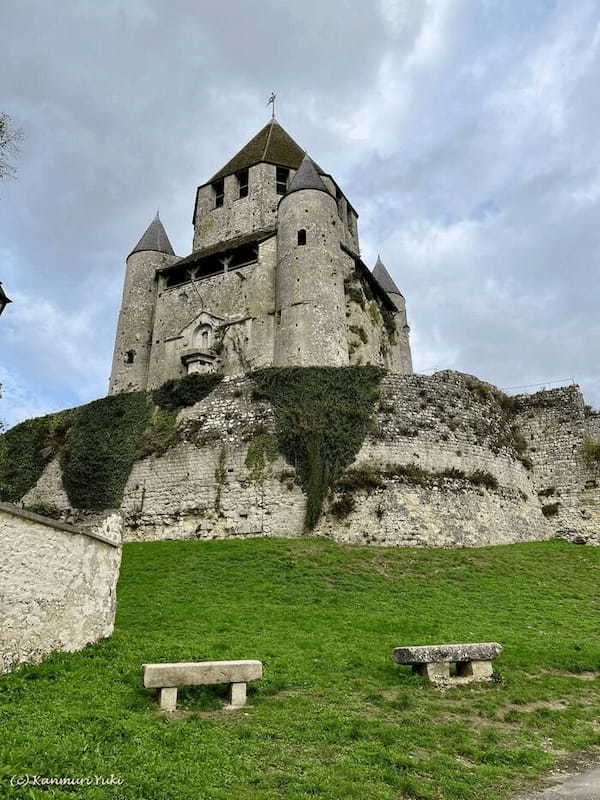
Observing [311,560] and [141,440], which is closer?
[311,560]

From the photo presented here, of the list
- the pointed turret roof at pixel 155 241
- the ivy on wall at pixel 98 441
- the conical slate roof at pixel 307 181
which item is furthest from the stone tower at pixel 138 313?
the conical slate roof at pixel 307 181

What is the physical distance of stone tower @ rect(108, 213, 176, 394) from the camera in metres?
32.9

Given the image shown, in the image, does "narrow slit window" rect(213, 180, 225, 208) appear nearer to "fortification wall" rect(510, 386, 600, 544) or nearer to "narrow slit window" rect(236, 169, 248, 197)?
"narrow slit window" rect(236, 169, 248, 197)

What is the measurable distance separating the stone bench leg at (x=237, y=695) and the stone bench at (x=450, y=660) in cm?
248

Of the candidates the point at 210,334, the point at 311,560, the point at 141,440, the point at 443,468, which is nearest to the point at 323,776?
the point at 311,560

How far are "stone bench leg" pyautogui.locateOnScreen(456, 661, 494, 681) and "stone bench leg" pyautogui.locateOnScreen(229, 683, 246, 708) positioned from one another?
3396mm

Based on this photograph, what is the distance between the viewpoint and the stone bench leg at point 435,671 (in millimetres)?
8029

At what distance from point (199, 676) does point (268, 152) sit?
39259mm

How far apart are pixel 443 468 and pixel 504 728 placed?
14283 mm

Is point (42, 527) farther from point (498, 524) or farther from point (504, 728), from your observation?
point (498, 524)

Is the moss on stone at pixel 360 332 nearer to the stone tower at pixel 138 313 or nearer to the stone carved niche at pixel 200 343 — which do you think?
the stone carved niche at pixel 200 343

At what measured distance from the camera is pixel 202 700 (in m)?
6.79

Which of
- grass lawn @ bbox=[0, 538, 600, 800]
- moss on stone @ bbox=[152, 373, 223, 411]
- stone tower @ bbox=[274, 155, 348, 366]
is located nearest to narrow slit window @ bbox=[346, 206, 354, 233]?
stone tower @ bbox=[274, 155, 348, 366]

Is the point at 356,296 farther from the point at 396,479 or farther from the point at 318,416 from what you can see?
the point at 396,479
